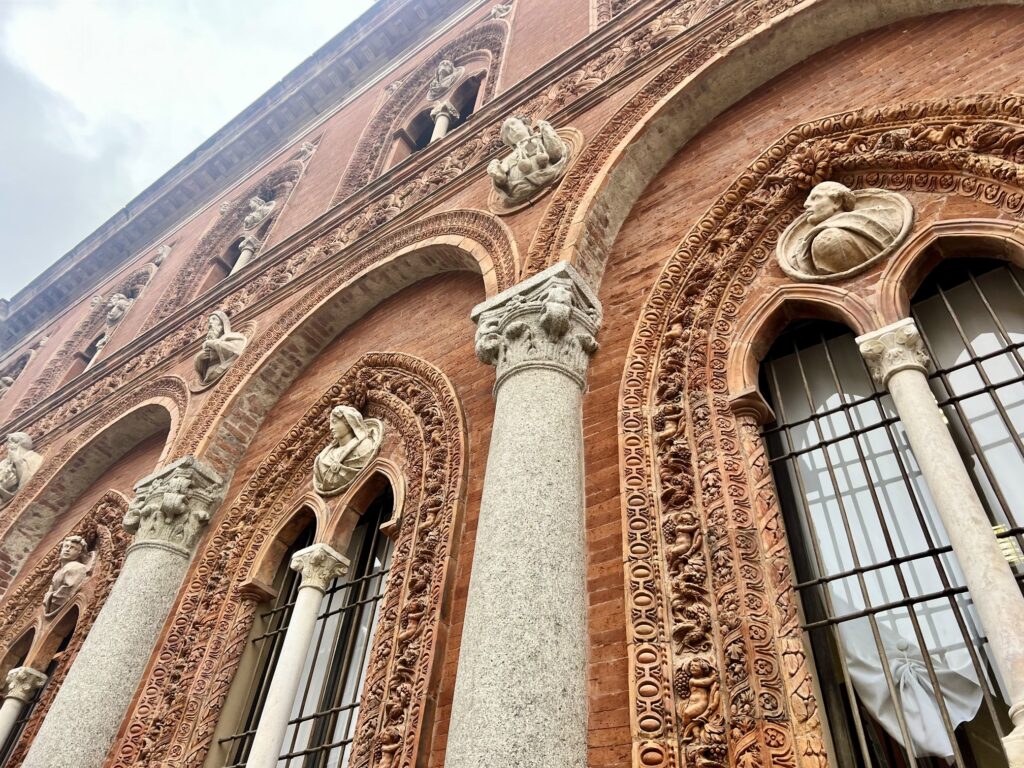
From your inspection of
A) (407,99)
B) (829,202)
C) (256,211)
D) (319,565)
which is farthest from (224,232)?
(829,202)

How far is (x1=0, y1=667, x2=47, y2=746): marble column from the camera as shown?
7.00 metres

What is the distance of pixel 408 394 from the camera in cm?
599

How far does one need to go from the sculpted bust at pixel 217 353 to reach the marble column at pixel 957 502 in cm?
628

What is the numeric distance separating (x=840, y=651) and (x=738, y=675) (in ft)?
1.51

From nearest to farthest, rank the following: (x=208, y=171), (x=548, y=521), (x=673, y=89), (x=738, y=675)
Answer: (x=738, y=675) → (x=548, y=521) → (x=673, y=89) → (x=208, y=171)

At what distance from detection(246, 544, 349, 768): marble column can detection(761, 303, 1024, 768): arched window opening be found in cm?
317

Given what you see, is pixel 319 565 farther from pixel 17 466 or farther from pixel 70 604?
pixel 17 466

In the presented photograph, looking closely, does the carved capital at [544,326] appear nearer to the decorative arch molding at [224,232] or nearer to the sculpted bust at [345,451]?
the sculpted bust at [345,451]

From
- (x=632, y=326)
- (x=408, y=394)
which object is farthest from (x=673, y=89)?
(x=408, y=394)

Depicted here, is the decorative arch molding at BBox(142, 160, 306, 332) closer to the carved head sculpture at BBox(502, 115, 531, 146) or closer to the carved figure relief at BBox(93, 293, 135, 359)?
the carved figure relief at BBox(93, 293, 135, 359)

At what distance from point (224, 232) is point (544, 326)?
935 cm

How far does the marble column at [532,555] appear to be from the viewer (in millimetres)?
2904

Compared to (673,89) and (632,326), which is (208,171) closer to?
(673,89)

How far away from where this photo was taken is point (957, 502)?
117 inches
